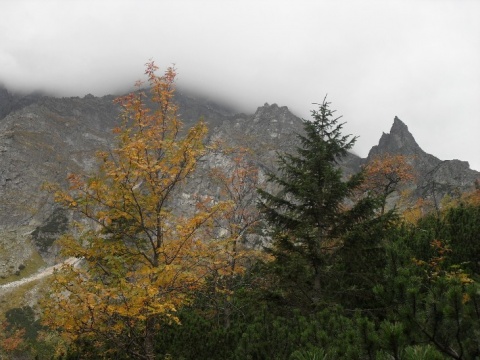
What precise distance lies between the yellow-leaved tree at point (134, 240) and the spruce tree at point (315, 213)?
134 inches

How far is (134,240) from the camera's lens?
9.03 meters

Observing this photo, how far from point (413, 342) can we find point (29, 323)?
127022mm

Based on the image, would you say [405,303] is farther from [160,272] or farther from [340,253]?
[340,253]

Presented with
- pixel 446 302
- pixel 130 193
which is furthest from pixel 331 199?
pixel 446 302

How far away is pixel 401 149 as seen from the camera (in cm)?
19575

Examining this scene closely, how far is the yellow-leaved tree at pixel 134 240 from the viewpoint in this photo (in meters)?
7.22

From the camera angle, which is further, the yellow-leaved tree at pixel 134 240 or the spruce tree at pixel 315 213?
the spruce tree at pixel 315 213

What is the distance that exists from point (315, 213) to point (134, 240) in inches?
247

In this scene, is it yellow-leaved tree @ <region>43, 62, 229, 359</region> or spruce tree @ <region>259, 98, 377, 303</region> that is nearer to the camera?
yellow-leaved tree @ <region>43, 62, 229, 359</region>

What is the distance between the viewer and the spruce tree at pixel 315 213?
1130cm

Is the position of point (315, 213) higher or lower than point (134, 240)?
higher

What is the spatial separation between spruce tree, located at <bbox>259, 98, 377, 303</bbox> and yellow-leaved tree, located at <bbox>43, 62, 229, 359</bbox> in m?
3.39

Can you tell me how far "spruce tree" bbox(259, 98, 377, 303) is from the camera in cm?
1130

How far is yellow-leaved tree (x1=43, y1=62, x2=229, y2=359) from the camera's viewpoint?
7223 millimetres
